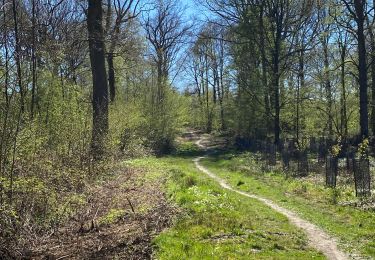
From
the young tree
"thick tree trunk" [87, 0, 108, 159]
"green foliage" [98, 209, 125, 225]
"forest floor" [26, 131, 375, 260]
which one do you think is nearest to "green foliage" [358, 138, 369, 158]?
"forest floor" [26, 131, 375, 260]

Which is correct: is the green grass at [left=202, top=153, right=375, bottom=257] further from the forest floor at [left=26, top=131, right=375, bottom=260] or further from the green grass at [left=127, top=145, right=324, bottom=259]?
the green grass at [left=127, top=145, right=324, bottom=259]

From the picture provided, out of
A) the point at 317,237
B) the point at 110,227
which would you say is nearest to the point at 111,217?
the point at 110,227

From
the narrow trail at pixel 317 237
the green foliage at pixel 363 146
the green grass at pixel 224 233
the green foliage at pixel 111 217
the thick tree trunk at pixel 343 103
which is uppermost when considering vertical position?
the thick tree trunk at pixel 343 103

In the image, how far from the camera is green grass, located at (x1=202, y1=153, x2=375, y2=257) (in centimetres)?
945

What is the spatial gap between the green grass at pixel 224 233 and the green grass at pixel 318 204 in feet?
3.23

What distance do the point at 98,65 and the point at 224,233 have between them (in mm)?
11730

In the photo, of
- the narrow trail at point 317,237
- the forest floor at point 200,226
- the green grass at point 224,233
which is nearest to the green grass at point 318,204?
the forest floor at point 200,226

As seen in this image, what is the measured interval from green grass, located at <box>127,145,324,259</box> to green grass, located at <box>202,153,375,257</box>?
985mm

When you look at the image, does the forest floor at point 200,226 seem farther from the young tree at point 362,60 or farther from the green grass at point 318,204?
the young tree at point 362,60

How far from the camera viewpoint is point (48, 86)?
15156 millimetres

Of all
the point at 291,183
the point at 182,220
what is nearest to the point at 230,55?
the point at 291,183

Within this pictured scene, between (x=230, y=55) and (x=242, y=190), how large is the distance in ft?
76.9

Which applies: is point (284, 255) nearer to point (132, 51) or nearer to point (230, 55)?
point (132, 51)

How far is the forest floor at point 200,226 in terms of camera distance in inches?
297
